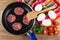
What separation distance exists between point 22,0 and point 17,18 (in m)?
0.11

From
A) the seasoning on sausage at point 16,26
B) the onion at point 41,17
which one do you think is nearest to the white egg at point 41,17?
the onion at point 41,17

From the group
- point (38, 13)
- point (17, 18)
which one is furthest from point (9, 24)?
point (38, 13)

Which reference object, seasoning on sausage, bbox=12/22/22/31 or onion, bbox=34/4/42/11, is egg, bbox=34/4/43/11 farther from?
seasoning on sausage, bbox=12/22/22/31

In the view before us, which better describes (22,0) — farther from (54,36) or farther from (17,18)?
(54,36)

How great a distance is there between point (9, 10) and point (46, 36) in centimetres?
24

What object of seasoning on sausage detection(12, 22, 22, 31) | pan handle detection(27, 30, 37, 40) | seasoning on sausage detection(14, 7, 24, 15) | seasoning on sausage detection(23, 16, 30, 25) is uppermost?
seasoning on sausage detection(14, 7, 24, 15)

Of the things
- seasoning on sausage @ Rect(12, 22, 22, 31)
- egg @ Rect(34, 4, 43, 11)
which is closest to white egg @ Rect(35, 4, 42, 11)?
egg @ Rect(34, 4, 43, 11)

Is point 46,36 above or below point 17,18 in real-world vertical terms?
below

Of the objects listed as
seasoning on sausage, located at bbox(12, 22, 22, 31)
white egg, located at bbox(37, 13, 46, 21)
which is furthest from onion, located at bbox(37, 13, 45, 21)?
seasoning on sausage, located at bbox(12, 22, 22, 31)

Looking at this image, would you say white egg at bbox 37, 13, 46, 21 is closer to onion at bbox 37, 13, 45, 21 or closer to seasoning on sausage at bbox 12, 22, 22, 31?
onion at bbox 37, 13, 45, 21

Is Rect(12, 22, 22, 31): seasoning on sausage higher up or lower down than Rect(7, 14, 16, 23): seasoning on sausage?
lower down

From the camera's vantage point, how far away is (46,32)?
1.03 meters

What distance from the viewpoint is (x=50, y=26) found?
3.38ft

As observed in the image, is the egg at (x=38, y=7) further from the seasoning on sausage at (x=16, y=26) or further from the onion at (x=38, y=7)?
the seasoning on sausage at (x=16, y=26)
